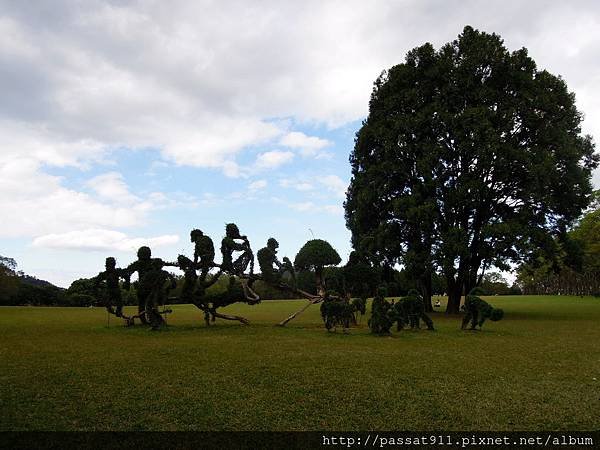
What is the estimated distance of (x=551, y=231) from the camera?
88.7 ft

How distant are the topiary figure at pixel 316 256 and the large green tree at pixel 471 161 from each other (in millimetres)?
2439

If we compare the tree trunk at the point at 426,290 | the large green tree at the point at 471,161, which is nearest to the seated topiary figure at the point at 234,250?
the large green tree at the point at 471,161

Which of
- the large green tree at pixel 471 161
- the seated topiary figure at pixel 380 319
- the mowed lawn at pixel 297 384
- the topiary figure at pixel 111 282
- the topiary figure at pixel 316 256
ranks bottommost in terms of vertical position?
the mowed lawn at pixel 297 384

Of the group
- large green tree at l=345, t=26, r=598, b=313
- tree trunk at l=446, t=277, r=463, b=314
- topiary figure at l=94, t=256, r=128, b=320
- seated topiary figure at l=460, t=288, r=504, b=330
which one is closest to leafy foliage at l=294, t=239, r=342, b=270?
large green tree at l=345, t=26, r=598, b=313

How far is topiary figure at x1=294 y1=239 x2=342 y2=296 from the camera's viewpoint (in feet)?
71.1

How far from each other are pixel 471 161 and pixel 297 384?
70.6 ft

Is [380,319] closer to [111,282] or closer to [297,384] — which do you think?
[297,384]

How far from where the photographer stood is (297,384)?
7.89 metres

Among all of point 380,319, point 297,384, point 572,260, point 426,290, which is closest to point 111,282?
point 380,319

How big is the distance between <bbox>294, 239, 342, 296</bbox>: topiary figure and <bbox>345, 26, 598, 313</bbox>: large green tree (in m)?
2.44

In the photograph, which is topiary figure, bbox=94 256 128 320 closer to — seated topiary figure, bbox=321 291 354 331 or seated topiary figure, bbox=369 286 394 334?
seated topiary figure, bbox=321 291 354 331

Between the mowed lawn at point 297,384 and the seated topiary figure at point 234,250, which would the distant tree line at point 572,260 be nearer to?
the mowed lawn at point 297,384

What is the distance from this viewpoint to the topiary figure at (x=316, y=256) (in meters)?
21.7

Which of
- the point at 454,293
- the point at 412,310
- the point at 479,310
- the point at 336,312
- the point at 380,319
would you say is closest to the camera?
the point at 380,319
